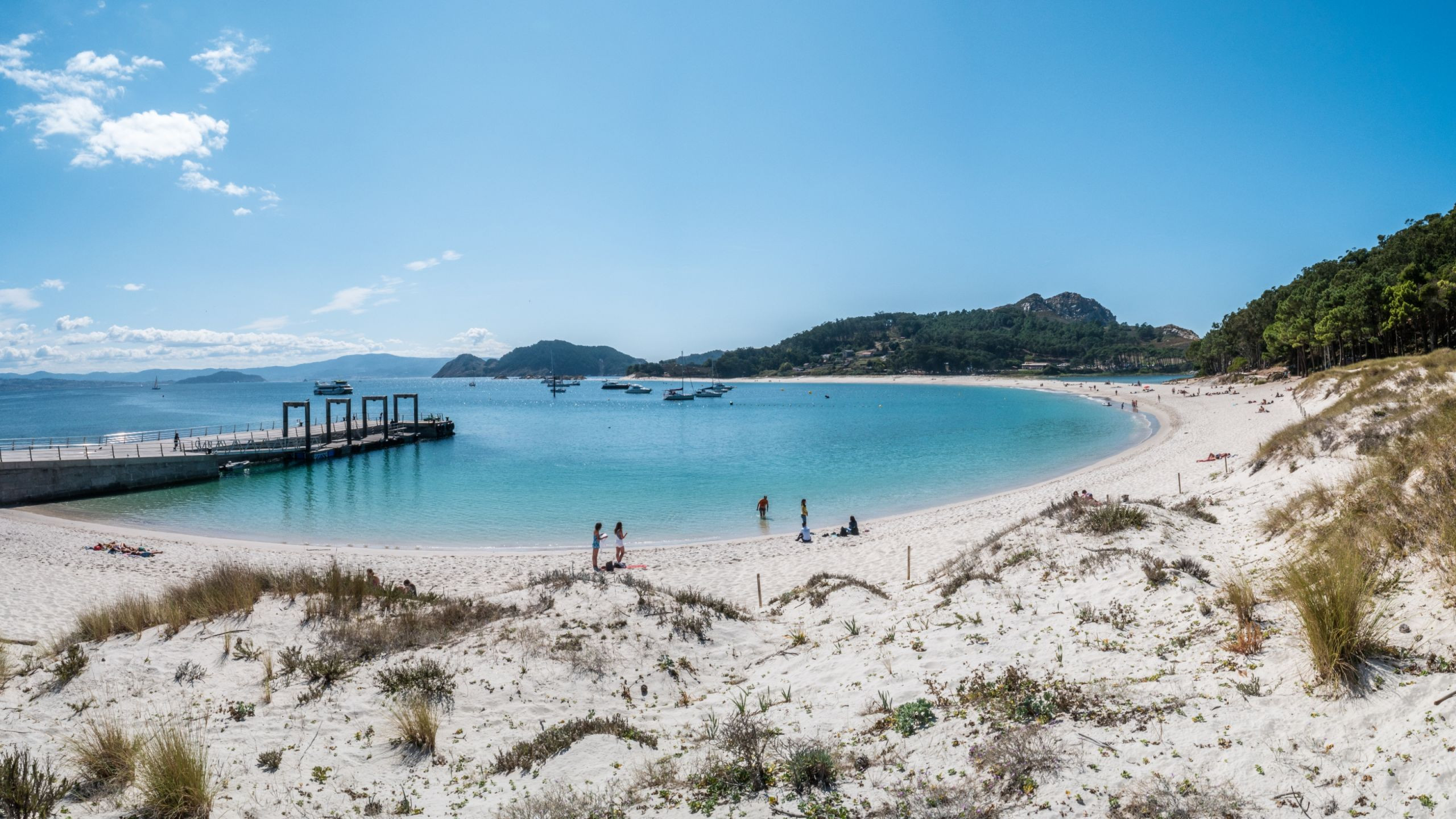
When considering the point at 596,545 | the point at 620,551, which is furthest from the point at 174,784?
the point at 620,551

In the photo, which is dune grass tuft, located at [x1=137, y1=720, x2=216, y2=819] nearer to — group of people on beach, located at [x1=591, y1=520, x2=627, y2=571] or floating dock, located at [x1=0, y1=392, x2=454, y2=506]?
group of people on beach, located at [x1=591, y1=520, x2=627, y2=571]

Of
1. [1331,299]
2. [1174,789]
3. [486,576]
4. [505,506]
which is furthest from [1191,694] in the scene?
[1331,299]

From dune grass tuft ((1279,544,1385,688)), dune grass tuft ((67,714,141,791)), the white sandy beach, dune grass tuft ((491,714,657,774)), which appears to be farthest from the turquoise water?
dune grass tuft ((1279,544,1385,688))

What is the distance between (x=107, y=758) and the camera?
5.47 m

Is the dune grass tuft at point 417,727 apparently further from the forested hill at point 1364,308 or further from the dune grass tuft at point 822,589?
the forested hill at point 1364,308

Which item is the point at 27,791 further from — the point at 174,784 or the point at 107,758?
the point at 174,784

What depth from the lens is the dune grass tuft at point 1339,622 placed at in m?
4.91

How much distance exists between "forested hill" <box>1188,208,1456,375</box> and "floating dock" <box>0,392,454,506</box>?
252 feet

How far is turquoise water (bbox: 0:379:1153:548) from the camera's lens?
83.9 ft

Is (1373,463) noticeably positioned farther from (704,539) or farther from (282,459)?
(282,459)

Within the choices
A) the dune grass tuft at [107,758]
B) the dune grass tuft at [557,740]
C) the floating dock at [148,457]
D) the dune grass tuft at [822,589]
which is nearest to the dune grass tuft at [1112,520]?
the dune grass tuft at [822,589]

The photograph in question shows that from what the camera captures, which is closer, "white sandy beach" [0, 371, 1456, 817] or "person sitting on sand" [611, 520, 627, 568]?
"white sandy beach" [0, 371, 1456, 817]

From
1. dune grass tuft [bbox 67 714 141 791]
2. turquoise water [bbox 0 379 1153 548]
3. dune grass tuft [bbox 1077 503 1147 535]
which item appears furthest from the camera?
turquoise water [bbox 0 379 1153 548]

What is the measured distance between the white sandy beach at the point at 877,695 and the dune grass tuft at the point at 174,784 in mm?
170
